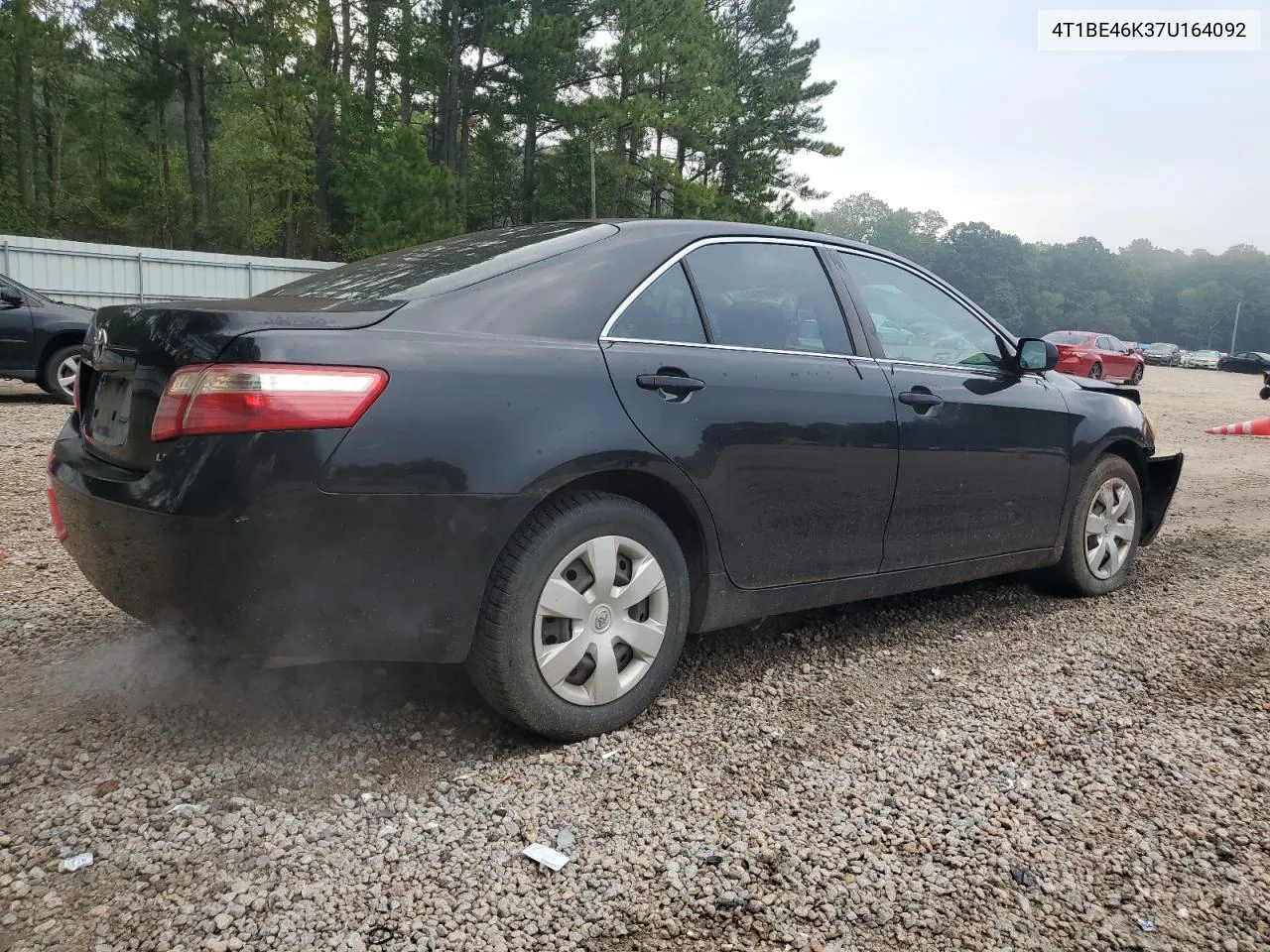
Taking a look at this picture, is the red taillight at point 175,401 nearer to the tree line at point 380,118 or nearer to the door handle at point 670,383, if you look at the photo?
the door handle at point 670,383

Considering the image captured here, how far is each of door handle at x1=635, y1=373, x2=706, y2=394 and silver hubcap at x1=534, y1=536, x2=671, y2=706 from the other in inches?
18.1

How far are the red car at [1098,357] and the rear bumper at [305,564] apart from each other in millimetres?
25934

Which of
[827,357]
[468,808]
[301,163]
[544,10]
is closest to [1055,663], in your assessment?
[827,357]

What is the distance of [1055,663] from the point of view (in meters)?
3.68

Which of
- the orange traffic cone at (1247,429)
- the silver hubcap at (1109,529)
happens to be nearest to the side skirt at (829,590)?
the silver hubcap at (1109,529)

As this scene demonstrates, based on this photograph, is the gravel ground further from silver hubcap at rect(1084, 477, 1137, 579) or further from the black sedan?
silver hubcap at rect(1084, 477, 1137, 579)

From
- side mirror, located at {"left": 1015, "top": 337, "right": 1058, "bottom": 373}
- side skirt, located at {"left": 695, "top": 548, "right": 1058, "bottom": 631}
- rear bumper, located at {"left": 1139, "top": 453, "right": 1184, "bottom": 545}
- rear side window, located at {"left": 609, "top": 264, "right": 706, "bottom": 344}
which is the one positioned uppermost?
rear side window, located at {"left": 609, "top": 264, "right": 706, "bottom": 344}

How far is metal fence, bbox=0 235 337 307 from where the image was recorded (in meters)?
19.6

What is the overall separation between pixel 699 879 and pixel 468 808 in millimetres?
643

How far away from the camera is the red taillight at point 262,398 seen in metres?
2.28

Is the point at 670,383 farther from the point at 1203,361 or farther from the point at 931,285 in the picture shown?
the point at 1203,361

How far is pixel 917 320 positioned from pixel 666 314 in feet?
4.47

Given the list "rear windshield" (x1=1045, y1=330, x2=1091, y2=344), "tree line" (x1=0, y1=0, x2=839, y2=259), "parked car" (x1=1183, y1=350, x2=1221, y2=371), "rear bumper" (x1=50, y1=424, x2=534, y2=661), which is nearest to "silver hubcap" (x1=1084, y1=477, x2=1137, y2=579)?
"rear bumper" (x1=50, y1=424, x2=534, y2=661)

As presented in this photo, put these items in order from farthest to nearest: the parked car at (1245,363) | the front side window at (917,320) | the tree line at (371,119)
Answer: the parked car at (1245,363) → the tree line at (371,119) → the front side window at (917,320)
